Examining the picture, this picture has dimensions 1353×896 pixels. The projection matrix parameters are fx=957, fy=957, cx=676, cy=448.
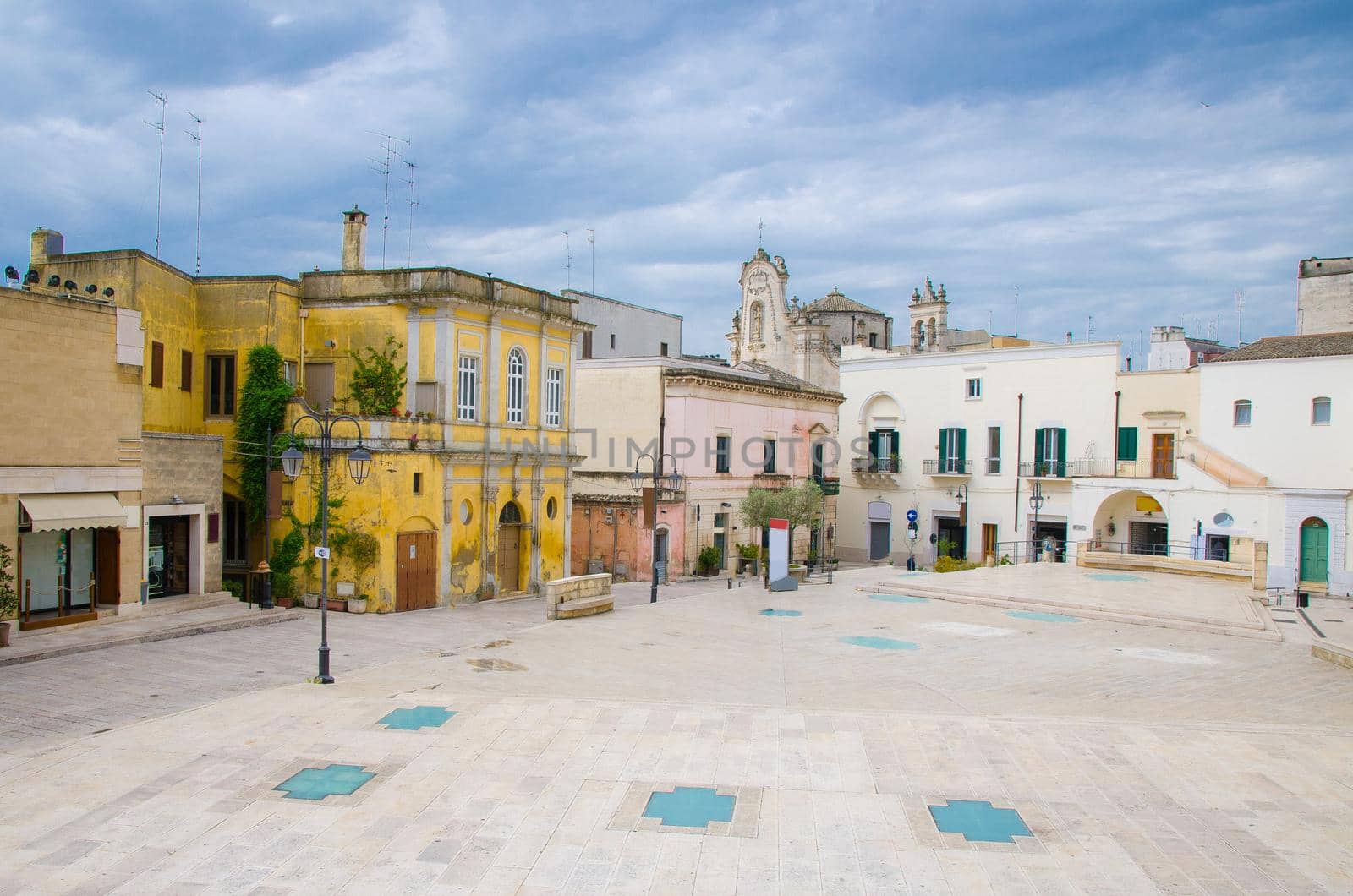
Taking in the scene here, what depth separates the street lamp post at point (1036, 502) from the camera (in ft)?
134

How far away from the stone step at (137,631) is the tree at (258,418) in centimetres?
320

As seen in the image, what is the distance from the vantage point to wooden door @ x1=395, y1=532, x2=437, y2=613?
25344mm

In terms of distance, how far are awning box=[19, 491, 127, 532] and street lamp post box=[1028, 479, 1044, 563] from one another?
33.5m

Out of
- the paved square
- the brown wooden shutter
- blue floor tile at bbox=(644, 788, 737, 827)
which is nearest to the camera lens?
the paved square

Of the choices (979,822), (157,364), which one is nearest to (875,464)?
(157,364)

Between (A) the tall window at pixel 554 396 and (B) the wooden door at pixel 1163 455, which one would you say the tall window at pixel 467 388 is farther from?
(B) the wooden door at pixel 1163 455

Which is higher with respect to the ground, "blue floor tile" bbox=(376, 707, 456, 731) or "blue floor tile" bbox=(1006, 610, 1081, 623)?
"blue floor tile" bbox=(376, 707, 456, 731)

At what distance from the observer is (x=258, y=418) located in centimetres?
2572

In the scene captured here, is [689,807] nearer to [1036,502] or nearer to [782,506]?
[782,506]

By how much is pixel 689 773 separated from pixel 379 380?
18300mm

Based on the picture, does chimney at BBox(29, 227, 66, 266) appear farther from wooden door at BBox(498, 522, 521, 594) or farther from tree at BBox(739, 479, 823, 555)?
tree at BBox(739, 479, 823, 555)

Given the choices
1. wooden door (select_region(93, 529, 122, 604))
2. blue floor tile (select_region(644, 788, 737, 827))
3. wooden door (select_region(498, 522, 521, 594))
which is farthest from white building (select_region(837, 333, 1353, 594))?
wooden door (select_region(93, 529, 122, 604))

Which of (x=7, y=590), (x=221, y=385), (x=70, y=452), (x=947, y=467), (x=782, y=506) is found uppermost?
(x=221, y=385)

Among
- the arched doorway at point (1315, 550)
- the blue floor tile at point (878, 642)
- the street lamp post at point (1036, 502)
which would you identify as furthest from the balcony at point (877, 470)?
the blue floor tile at point (878, 642)
